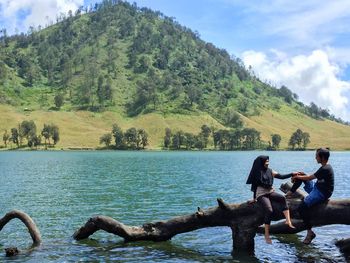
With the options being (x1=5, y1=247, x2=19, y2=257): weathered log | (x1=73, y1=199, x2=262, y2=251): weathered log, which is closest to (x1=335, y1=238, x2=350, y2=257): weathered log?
(x1=73, y1=199, x2=262, y2=251): weathered log

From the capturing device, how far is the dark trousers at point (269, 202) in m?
21.1

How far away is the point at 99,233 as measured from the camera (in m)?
29.4

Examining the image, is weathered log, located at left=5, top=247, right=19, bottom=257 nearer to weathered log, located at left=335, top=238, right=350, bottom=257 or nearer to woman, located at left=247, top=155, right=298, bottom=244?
woman, located at left=247, top=155, right=298, bottom=244

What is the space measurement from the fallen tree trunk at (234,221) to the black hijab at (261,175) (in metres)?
1.17

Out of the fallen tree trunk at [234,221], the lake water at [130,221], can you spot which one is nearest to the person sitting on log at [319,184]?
the fallen tree trunk at [234,221]

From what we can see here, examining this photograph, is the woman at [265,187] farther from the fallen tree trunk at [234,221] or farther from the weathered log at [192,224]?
the weathered log at [192,224]

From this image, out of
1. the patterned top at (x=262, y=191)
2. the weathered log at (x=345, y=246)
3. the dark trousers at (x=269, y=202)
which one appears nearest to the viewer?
the dark trousers at (x=269, y=202)

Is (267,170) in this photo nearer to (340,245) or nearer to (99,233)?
(340,245)

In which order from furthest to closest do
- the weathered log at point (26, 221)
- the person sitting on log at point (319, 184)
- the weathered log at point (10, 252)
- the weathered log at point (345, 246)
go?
the weathered log at point (26, 221) → the weathered log at point (10, 252) → the weathered log at point (345, 246) → the person sitting on log at point (319, 184)

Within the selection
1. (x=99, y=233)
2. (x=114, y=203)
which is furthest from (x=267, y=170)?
(x=114, y=203)

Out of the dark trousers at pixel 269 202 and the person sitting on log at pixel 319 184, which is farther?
the dark trousers at pixel 269 202

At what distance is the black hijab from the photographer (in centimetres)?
2128

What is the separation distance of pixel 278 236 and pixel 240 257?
5862mm

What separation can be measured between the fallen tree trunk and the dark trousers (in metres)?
0.31
